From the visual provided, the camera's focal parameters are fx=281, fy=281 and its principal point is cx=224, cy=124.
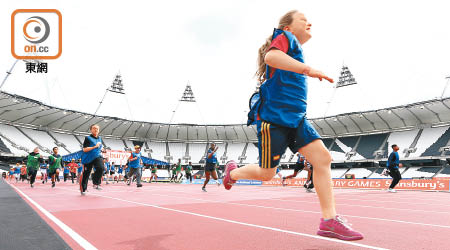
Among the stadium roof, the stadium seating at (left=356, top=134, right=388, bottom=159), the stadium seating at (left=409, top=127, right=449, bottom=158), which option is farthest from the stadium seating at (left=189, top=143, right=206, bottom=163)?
the stadium seating at (left=409, top=127, right=449, bottom=158)

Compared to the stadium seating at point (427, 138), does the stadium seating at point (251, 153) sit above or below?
below

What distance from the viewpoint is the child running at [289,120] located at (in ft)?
7.58

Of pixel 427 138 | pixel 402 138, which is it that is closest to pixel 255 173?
pixel 427 138

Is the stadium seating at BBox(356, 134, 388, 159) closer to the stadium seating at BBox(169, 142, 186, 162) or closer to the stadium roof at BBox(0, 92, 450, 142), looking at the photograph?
the stadium roof at BBox(0, 92, 450, 142)

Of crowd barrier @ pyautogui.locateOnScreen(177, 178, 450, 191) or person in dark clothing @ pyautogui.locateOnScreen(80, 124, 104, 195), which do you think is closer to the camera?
person in dark clothing @ pyautogui.locateOnScreen(80, 124, 104, 195)

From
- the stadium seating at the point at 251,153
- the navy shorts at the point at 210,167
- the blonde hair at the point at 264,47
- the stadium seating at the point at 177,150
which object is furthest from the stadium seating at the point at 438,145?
the blonde hair at the point at 264,47

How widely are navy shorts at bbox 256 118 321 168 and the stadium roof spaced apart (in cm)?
3823

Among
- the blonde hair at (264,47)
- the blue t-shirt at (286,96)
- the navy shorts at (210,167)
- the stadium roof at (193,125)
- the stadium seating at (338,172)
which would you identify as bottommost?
the stadium seating at (338,172)

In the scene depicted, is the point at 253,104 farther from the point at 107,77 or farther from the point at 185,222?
the point at 107,77

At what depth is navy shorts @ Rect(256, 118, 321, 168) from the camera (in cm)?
241

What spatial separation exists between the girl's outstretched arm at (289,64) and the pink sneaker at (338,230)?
114 cm

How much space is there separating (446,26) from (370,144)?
61.7 feet

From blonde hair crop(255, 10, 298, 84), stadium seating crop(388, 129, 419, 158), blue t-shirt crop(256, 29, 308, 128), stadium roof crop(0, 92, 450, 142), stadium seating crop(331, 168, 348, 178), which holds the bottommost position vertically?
stadium seating crop(331, 168, 348, 178)

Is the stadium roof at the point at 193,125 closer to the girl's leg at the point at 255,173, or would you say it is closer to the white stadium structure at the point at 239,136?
the white stadium structure at the point at 239,136
